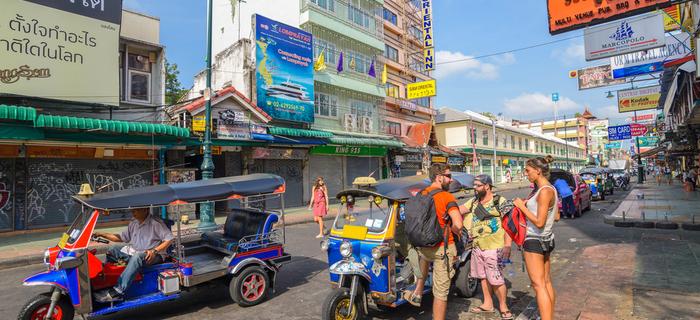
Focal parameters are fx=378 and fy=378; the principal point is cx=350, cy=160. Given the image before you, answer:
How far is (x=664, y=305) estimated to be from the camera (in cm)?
488

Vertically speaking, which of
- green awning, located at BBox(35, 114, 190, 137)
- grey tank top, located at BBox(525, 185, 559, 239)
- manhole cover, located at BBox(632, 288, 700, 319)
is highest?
green awning, located at BBox(35, 114, 190, 137)

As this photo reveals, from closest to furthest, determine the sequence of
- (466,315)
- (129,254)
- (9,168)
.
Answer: (466,315) → (129,254) → (9,168)

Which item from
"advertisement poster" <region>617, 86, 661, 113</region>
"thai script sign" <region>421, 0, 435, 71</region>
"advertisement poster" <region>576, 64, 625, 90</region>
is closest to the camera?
"advertisement poster" <region>576, 64, 625, 90</region>

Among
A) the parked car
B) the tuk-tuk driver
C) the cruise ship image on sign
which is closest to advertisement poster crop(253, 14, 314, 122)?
the cruise ship image on sign

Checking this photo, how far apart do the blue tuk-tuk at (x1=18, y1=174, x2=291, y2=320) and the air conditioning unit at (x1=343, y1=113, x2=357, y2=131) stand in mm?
18480

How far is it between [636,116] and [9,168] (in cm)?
4941

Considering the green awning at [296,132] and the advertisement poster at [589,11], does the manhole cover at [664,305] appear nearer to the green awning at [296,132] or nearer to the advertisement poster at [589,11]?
the advertisement poster at [589,11]

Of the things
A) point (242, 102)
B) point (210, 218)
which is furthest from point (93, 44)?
point (210, 218)

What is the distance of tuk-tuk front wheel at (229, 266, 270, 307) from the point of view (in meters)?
5.59

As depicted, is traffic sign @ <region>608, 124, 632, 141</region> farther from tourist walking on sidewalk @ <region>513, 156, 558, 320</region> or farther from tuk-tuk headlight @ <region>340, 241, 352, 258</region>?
tuk-tuk headlight @ <region>340, 241, 352, 258</region>

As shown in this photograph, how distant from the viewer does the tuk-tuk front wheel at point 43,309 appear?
14.2 feet

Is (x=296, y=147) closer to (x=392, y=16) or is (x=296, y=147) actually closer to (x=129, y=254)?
(x=129, y=254)

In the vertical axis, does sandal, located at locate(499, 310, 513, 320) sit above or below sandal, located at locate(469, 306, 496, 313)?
above

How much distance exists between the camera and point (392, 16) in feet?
111
